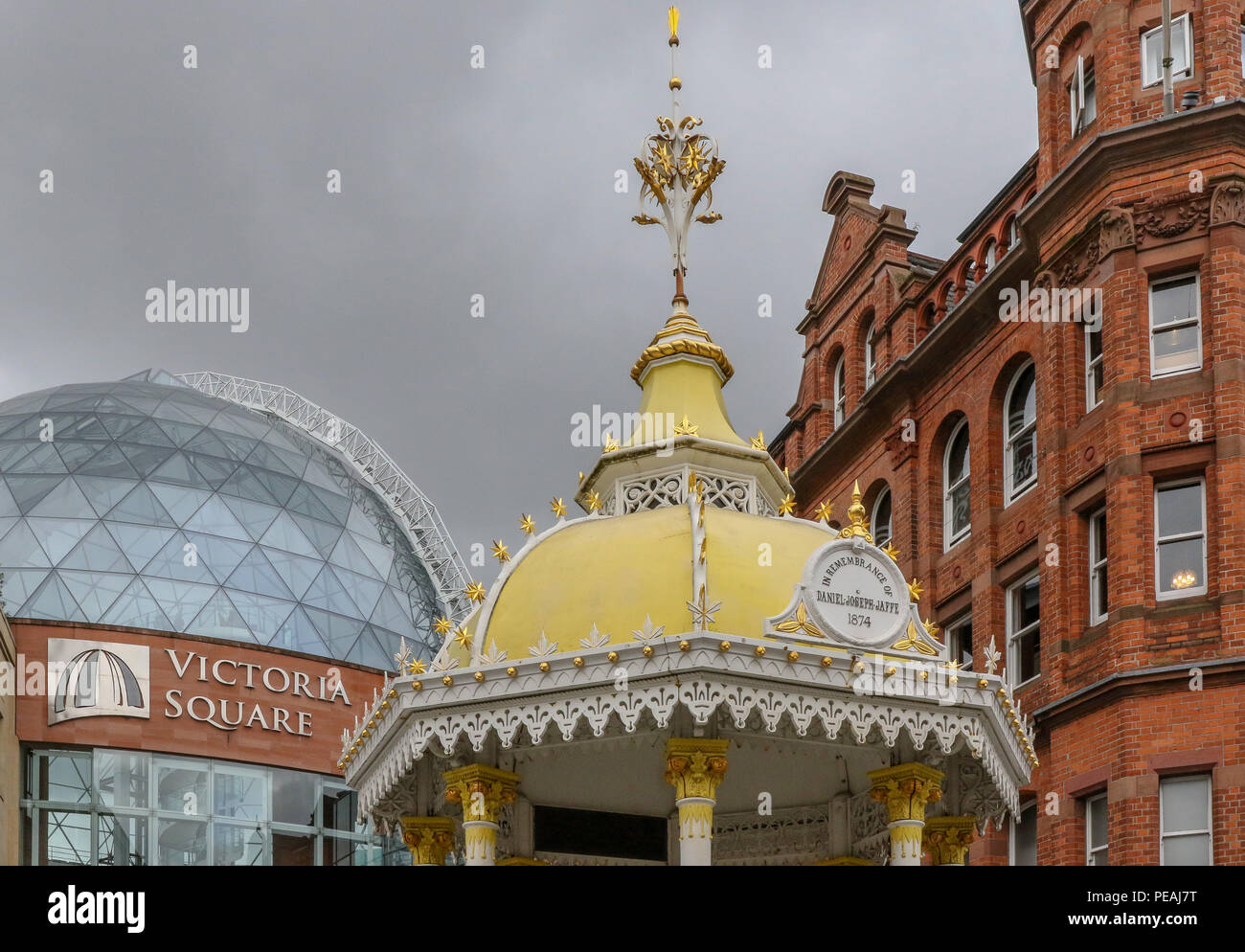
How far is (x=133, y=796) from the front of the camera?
189ft

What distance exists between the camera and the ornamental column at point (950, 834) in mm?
22422

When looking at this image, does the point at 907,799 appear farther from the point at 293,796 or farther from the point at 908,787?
the point at 293,796

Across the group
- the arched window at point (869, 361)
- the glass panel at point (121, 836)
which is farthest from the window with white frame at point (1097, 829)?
the glass panel at point (121, 836)

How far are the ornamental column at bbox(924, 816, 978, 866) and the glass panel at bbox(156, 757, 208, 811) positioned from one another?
39.6 meters

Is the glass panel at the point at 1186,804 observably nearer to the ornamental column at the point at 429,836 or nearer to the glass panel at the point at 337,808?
the ornamental column at the point at 429,836

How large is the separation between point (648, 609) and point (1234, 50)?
25.2 m

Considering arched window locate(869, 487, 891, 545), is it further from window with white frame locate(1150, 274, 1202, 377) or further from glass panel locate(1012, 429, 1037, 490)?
window with white frame locate(1150, 274, 1202, 377)

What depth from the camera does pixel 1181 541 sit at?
125 feet

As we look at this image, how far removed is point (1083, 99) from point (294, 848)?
111 feet

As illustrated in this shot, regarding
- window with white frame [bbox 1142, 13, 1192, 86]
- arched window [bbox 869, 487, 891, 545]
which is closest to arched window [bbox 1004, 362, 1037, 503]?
arched window [bbox 869, 487, 891, 545]

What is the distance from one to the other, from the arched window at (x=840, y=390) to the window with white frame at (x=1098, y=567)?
1430 cm

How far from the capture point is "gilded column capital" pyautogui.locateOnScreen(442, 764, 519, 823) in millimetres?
20625

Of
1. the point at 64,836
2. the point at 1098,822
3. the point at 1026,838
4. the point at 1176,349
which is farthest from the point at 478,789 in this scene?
the point at 64,836
